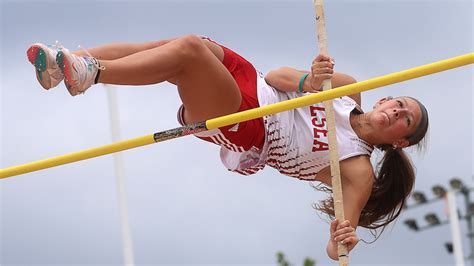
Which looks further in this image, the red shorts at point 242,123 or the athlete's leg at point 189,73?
the red shorts at point 242,123

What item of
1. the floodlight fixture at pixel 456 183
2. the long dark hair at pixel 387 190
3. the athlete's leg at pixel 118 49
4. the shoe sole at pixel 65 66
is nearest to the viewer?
the shoe sole at pixel 65 66

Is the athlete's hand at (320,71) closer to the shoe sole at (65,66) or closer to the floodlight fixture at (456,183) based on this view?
the shoe sole at (65,66)

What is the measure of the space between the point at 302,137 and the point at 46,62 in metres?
1.31

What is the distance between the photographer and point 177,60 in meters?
4.83

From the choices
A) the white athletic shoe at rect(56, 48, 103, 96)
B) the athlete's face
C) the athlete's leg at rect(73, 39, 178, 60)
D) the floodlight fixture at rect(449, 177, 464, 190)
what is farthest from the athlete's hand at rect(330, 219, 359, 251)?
the floodlight fixture at rect(449, 177, 464, 190)

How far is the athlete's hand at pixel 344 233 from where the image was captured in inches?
204

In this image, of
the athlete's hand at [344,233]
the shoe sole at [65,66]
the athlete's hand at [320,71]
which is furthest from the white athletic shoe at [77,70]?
the athlete's hand at [344,233]

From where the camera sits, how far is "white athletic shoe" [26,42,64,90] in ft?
15.1

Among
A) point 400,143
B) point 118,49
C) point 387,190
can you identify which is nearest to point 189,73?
point 118,49

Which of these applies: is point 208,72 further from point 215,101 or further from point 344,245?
point 344,245

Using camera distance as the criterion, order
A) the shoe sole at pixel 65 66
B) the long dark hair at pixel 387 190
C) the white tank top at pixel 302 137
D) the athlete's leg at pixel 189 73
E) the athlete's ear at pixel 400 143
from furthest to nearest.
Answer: the long dark hair at pixel 387 190 < the athlete's ear at pixel 400 143 < the white tank top at pixel 302 137 < the athlete's leg at pixel 189 73 < the shoe sole at pixel 65 66

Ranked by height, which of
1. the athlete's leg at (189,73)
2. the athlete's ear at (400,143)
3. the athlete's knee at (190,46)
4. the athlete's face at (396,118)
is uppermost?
the athlete's knee at (190,46)

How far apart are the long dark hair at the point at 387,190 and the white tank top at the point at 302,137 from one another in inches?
7.3

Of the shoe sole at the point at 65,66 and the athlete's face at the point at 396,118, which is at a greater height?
the shoe sole at the point at 65,66
